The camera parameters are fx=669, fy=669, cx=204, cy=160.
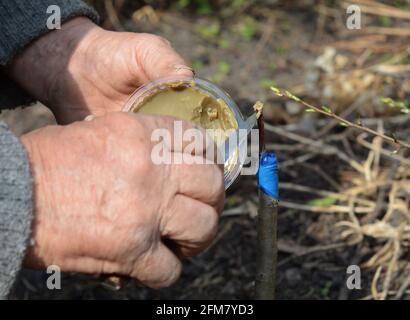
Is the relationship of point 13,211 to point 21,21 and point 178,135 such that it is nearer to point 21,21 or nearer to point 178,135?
point 178,135

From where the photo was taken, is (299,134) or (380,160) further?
(299,134)

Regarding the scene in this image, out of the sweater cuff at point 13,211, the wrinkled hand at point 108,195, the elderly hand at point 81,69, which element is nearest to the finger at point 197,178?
the wrinkled hand at point 108,195

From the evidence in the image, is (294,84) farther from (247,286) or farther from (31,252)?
(31,252)

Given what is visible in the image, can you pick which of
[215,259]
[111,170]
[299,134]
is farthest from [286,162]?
[111,170]

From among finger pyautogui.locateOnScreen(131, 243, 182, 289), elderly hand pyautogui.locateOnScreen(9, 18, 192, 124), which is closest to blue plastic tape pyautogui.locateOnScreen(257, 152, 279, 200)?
finger pyautogui.locateOnScreen(131, 243, 182, 289)

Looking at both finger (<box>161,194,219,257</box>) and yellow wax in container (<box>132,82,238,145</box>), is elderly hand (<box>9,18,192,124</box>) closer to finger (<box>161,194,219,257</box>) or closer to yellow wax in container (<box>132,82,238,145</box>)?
yellow wax in container (<box>132,82,238,145</box>)
